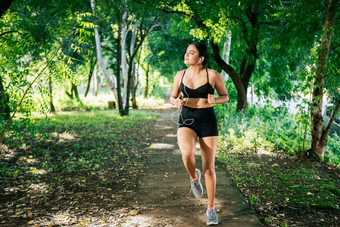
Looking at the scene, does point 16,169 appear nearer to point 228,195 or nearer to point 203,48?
point 228,195

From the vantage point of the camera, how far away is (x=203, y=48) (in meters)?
3.58

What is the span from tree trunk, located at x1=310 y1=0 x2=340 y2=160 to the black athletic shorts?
3368mm

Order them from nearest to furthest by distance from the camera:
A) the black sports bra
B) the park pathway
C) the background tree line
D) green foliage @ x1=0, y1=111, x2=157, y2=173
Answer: the black sports bra → the park pathway → the background tree line → green foliage @ x1=0, y1=111, x2=157, y2=173

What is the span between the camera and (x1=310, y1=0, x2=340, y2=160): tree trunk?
573 cm

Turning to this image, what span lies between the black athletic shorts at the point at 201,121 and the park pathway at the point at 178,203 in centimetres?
110

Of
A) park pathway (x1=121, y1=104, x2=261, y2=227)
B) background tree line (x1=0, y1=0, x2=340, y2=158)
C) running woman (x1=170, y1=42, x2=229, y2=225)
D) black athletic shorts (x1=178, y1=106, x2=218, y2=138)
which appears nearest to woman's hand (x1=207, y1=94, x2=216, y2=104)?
running woman (x1=170, y1=42, x2=229, y2=225)

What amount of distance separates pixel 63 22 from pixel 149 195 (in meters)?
3.64

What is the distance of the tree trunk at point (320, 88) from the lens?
573 cm

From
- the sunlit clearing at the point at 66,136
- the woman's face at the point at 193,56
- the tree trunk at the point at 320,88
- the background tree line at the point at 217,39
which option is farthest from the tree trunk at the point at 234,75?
the woman's face at the point at 193,56

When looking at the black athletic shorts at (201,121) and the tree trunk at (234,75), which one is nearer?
the black athletic shorts at (201,121)

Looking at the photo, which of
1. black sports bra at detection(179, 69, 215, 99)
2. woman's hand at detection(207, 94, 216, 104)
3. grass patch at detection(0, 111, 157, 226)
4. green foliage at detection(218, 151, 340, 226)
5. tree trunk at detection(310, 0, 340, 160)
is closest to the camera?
woman's hand at detection(207, 94, 216, 104)

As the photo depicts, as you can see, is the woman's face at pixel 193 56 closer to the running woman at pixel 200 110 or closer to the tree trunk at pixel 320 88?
the running woman at pixel 200 110

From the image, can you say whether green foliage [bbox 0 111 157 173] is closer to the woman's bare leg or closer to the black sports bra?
the black sports bra

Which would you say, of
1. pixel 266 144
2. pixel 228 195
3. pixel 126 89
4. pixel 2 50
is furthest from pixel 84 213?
pixel 126 89
